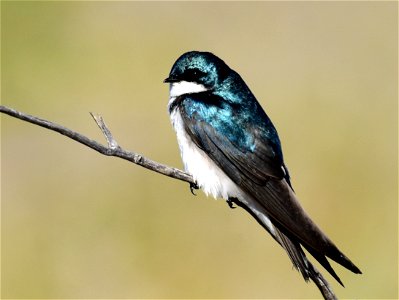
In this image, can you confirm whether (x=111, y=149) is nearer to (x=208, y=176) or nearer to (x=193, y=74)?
(x=208, y=176)

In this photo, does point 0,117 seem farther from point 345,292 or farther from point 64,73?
point 345,292

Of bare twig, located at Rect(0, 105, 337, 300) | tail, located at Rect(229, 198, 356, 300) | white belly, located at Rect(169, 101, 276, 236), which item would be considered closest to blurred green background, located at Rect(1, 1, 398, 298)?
white belly, located at Rect(169, 101, 276, 236)

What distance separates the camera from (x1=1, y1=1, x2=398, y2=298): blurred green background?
3.82 metres

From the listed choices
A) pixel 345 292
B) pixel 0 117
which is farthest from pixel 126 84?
pixel 345 292

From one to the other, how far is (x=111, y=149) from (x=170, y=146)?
2423 mm

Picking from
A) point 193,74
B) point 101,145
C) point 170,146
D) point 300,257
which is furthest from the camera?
point 170,146

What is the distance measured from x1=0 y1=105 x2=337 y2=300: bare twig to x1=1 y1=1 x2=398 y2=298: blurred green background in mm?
1521

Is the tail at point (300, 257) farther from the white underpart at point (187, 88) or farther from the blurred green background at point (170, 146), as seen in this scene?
the blurred green background at point (170, 146)

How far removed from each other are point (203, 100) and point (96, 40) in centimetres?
328

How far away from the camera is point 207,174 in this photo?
2.59m

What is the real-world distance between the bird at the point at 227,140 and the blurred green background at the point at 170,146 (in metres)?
1.21

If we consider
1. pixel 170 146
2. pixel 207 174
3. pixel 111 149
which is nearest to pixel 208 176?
pixel 207 174

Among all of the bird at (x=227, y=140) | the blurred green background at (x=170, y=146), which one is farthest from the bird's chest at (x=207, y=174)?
the blurred green background at (x=170, y=146)

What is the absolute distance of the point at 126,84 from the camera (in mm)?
5301
